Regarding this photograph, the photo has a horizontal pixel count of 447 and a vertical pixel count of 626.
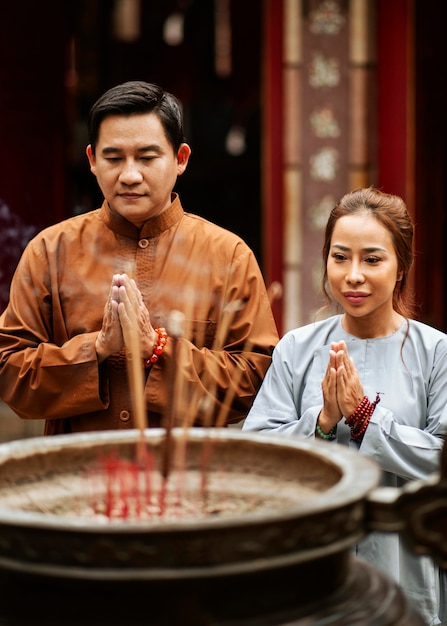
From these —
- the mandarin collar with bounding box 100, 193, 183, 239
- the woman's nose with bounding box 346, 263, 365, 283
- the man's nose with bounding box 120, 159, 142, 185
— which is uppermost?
the man's nose with bounding box 120, 159, 142, 185

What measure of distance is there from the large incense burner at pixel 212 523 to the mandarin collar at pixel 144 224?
0.94m

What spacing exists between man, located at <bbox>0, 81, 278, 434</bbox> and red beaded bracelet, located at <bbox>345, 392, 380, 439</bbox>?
328mm

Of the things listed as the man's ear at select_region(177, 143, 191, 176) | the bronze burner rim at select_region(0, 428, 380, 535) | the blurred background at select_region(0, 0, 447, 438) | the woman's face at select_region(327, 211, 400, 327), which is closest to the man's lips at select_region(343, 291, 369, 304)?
the woman's face at select_region(327, 211, 400, 327)

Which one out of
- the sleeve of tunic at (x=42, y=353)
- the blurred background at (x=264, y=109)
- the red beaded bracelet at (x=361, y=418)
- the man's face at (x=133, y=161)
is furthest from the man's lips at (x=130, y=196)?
the blurred background at (x=264, y=109)

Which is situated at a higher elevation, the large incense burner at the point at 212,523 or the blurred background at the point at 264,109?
the blurred background at the point at 264,109

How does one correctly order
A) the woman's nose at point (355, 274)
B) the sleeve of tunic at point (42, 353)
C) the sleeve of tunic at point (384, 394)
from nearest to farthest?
the sleeve of tunic at point (384, 394) < the woman's nose at point (355, 274) < the sleeve of tunic at point (42, 353)

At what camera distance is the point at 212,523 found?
142cm

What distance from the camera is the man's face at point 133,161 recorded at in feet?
8.62

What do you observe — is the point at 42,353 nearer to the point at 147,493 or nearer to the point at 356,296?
the point at 356,296

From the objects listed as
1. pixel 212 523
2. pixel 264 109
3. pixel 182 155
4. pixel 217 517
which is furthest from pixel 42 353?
pixel 264 109

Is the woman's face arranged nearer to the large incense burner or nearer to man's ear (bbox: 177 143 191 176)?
man's ear (bbox: 177 143 191 176)

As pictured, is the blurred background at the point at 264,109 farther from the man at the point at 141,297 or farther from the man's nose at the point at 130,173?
the man's nose at the point at 130,173

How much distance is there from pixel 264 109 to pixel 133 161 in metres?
2.99

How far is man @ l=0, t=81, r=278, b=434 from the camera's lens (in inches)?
103
